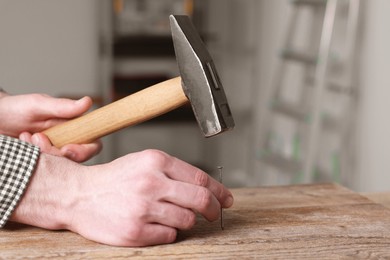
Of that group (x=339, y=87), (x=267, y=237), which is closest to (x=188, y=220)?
(x=267, y=237)

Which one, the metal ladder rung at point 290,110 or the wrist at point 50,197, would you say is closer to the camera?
the wrist at point 50,197

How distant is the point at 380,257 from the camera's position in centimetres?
112

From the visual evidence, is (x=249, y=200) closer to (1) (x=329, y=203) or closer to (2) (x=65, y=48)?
(1) (x=329, y=203)

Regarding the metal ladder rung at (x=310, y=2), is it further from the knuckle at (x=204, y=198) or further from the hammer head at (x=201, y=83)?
the knuckle at (x=204, y=198)

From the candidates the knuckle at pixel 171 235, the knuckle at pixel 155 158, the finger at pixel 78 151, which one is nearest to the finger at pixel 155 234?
the knuckle at pixel 171 235

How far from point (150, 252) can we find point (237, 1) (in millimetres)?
4118

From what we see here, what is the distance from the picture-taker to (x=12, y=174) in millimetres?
1237

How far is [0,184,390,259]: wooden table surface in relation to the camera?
1.14m

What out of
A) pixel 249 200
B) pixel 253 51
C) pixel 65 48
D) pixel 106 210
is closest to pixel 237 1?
pixel 253 51

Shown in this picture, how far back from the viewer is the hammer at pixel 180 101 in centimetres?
131

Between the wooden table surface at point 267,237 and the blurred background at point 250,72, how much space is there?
1.74 metres

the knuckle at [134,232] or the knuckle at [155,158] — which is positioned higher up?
the knuckle at [155,158]

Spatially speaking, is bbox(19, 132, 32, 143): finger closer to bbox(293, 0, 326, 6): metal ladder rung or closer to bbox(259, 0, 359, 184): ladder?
bbox(259, 0, 359, 184): ladder

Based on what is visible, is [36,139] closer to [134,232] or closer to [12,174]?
[12,174]
